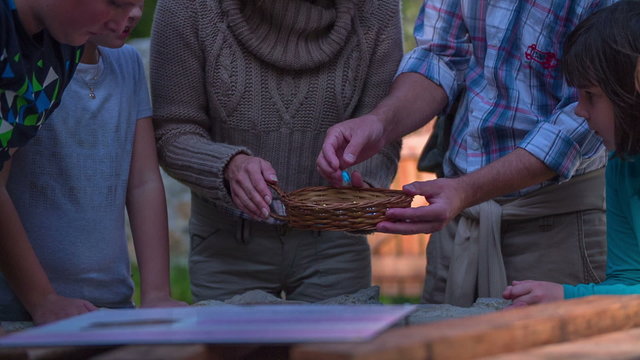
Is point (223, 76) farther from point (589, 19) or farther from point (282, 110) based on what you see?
point (589, 19)

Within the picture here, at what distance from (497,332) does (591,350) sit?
15 centimetres

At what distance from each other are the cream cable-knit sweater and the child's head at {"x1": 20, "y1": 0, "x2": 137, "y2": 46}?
0.60 metres

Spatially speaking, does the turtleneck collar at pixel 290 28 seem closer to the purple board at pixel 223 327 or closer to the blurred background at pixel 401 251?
the purple board at pixel 223 327

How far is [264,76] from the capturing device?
2723 mm

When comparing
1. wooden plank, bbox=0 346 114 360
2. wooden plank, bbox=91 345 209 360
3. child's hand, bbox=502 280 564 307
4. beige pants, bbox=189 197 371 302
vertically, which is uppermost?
wooden plank, bbox=91 345 209 360

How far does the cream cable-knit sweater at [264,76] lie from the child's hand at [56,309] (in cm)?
56

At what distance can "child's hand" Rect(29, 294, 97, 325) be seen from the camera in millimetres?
2127

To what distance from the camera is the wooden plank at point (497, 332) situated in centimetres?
133

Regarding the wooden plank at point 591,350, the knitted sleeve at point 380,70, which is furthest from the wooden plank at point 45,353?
the knitted sleeve at point 380,70

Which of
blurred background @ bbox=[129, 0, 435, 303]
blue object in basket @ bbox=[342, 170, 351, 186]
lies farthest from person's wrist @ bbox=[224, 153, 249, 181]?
blurred background @ bbox=[129, 0, 435, 303]

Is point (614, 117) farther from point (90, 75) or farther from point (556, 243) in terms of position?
point (90, 75)

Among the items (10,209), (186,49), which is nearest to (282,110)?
(186,49)

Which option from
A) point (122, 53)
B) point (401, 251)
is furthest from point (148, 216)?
point (401, 251)

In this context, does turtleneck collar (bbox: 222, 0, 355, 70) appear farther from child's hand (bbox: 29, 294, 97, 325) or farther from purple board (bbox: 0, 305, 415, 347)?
purple board (bbox: 0, 305, 415, 347)
